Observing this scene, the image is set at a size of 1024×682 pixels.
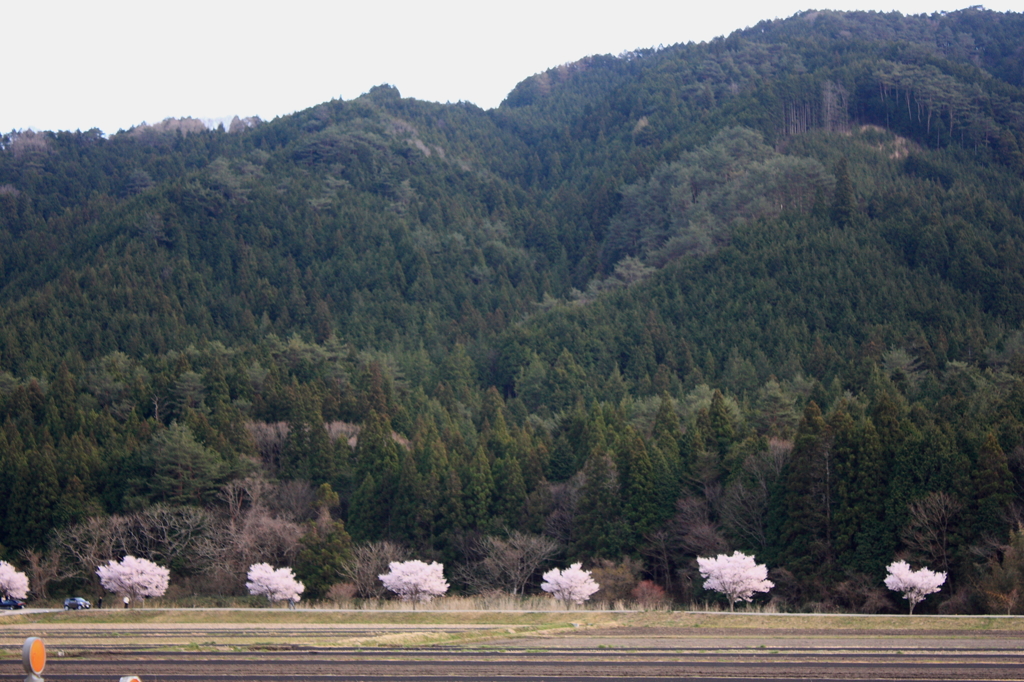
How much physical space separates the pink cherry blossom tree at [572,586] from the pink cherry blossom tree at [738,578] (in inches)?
239

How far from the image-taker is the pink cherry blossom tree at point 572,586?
5000 cm

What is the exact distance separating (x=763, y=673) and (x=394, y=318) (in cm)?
10072

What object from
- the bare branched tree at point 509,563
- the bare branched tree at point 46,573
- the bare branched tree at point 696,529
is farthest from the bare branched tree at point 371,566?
the bare branched tree at point 46,573

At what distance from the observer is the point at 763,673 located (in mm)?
24812

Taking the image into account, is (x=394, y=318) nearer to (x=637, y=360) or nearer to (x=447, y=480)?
(x=637, y=360)

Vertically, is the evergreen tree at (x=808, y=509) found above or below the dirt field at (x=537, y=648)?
below

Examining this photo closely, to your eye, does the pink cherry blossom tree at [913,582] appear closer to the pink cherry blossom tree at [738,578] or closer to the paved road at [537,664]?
the pink cherry blossom tree at [738,578]

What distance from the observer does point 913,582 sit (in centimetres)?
4375

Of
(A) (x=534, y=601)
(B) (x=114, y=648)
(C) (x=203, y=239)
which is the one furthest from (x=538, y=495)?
(C) (x=203, y=239)

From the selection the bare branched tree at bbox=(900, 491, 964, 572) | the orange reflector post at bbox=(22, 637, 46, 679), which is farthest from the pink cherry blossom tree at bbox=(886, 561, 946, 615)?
the orange reflector post at bbox=(22, 637, 46, 679)

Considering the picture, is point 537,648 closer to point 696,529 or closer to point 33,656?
point 33,656

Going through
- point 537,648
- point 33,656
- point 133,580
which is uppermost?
point 33,656

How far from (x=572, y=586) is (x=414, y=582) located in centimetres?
811

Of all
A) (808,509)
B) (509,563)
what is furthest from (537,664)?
(509,563)
